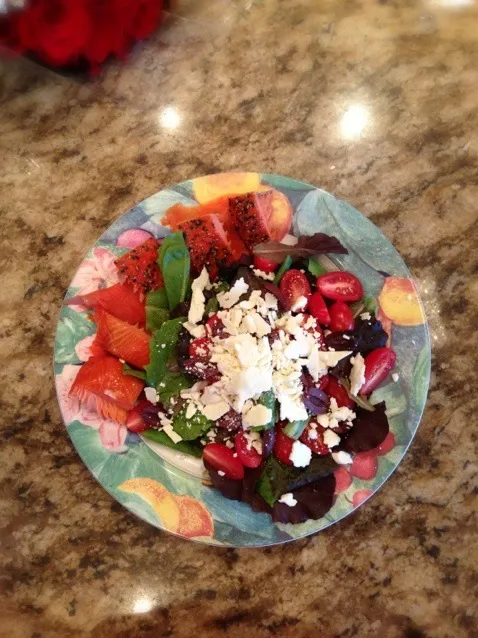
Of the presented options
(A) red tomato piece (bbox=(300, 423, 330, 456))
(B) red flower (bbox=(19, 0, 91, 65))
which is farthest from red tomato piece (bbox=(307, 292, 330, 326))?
(B) red flower (bbox=(19, 0, 91, 65))

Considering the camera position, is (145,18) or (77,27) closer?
(77,27)

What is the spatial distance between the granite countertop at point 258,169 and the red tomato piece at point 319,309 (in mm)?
309

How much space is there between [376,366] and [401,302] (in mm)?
150

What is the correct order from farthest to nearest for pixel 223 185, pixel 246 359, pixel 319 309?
pixel 223 185, pixel 319 309, pixel 246 359

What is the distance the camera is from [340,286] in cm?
116

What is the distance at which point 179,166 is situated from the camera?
1.42 metres

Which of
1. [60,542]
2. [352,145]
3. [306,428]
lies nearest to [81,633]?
[60,542]

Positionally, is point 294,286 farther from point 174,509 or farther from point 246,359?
point 174,509

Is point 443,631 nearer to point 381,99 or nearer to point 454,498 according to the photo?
point 454,498

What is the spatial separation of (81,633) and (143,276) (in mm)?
745

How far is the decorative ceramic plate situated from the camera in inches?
43.2

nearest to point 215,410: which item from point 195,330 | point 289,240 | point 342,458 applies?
point 195,330

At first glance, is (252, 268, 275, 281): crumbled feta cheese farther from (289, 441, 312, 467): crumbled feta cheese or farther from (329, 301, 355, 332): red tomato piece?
(289, 441, 312, 467): crumbled feta cheese

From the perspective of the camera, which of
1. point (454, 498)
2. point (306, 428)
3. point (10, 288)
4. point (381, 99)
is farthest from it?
point (381, 99)
